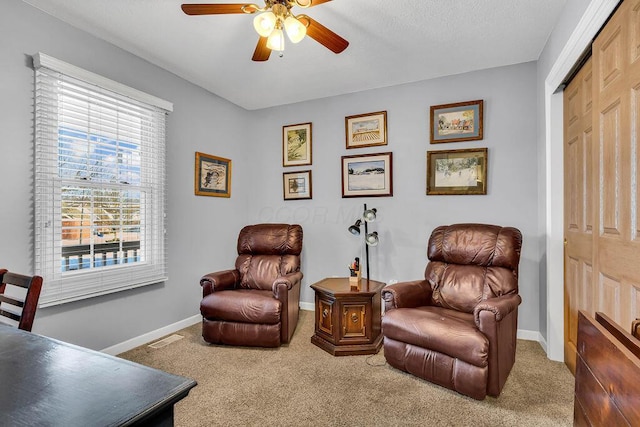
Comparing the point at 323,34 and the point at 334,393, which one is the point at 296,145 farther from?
the point at 334,393

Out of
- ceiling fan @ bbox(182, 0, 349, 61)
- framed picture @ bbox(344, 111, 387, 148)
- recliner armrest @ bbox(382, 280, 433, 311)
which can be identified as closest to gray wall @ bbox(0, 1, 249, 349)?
ceiling fan @ bbox(182, 0, 349, 61)

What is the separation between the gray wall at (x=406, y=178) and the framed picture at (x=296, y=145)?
0.27 ft

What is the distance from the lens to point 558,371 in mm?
2389

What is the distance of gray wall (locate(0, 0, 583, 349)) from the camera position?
7.22 feet

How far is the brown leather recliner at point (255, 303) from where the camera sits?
2768 mm

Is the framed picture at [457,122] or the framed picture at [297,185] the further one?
the framed picture at [297,185]

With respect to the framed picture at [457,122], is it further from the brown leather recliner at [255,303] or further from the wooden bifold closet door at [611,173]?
the brown leather recliner at [255,303]

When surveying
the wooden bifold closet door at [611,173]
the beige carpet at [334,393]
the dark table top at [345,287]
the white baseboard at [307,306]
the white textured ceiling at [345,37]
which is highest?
the white textured ceiling at [345,37]

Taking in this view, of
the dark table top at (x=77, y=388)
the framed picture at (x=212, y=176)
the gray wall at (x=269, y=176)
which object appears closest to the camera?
the dark table top at (x=77, y=388)

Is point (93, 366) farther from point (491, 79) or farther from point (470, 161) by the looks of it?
point (491, 79)

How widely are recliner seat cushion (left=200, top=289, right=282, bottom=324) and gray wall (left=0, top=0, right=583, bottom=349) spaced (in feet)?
2.26

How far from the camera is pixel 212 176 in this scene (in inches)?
148

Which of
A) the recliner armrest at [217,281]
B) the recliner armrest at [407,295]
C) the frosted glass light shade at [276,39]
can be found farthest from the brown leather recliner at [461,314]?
the frosted glass light shade at [276,39]

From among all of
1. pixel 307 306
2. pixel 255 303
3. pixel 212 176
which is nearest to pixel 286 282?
pixel 255 303
